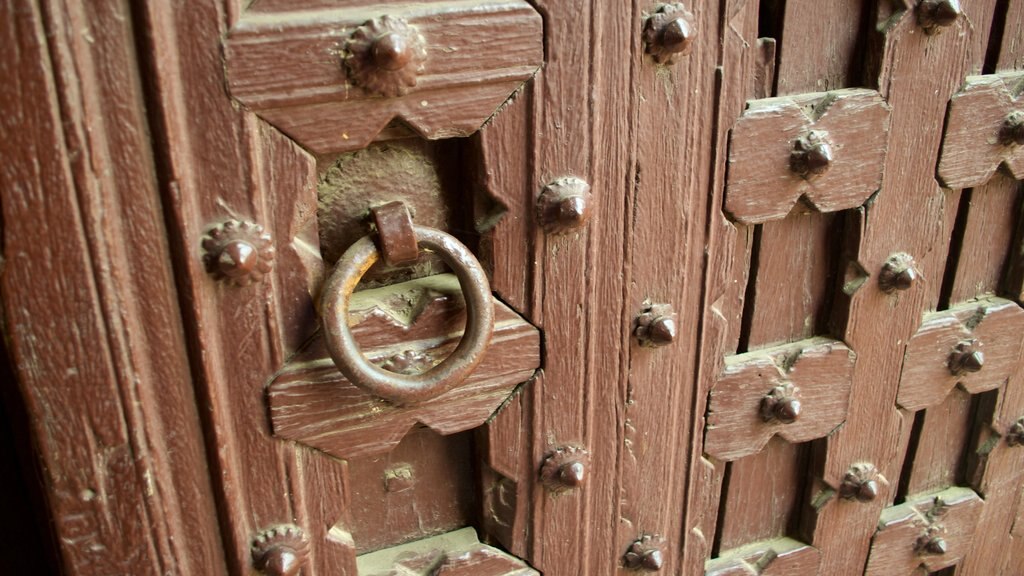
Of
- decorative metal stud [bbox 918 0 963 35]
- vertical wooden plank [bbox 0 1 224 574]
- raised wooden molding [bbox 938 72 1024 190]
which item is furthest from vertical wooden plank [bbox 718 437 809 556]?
vertical wooden plank [bbox 0 1 224 574]

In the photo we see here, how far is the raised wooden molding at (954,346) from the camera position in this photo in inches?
35.8

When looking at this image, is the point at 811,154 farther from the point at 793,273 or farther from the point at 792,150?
the point at 793,273

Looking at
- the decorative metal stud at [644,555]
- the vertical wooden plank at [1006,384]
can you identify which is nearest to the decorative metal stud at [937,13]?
the vertical wooden plank at [1006,384]

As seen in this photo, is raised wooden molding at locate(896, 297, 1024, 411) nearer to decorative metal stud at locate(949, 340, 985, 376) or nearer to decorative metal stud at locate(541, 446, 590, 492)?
decorative metal stud at locate(949, 340, 985, 376)

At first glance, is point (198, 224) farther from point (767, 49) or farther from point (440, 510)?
point (767, 49)

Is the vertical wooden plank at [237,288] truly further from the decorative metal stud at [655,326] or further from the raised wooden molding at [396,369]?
the decorative metal stud at [655,326]

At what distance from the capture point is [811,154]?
730 mm

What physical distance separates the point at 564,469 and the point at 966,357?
1.79 feet

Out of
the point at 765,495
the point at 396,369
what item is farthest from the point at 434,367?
the point at 765,495

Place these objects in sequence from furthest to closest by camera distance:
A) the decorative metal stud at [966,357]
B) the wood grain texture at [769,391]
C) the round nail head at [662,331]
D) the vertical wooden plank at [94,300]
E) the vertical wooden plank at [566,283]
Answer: the decorative metal stud at [966,357], the wood grain texture at [769,391], the round nail head at [662,331], the vertical wooden plank at [566,283], the vertical wooden plank at [94,300]

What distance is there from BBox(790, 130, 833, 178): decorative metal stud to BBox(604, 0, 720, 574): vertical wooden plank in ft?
0.33

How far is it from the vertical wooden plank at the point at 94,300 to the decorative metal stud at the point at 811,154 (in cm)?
56

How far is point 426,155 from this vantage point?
63cm

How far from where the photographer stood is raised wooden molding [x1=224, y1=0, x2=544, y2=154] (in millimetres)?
522
